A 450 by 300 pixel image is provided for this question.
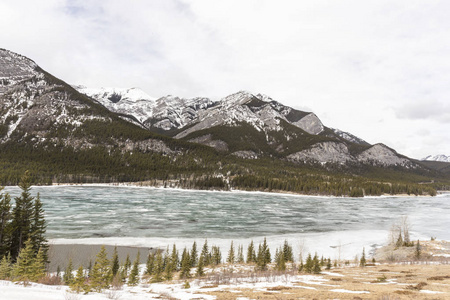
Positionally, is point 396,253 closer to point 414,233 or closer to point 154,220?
point 414,233

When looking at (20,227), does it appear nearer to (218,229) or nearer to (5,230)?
(5,230)

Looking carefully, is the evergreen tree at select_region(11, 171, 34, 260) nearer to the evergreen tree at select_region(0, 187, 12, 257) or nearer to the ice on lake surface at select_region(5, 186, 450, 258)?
the evergreen tree at select_region(0, 187, 12, 257)

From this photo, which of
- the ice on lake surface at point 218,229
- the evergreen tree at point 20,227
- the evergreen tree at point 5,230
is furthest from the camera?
the ice on lake surface at point 218,229

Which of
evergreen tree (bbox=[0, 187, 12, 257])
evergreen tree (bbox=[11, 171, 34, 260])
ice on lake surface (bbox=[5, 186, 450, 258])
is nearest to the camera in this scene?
evergreen tree (bbox=[0, 187, 12, 257])

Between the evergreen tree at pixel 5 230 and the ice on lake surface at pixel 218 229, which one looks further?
the ice on lake surface at pixel 218 229

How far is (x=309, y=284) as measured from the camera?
831 inches

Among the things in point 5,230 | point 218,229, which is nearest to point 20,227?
point 5,230

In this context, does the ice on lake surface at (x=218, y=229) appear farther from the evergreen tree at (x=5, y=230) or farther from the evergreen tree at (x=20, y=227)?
the evergreen tree at (x=5, y=230)

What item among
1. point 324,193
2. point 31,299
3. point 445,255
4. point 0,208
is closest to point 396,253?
point 445,255

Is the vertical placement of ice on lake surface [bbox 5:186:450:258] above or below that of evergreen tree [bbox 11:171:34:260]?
below

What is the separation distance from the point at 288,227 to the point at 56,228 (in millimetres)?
51125

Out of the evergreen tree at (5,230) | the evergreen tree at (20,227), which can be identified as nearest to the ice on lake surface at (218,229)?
the evergreen tree at (20,227)

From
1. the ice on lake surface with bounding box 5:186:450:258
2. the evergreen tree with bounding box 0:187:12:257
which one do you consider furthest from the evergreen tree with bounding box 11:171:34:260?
the ice on lake surface with bounding box 5:186:450:258

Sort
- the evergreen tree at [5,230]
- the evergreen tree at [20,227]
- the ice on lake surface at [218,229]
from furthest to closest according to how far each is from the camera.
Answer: the ice on lake surface at [218,229], the evergreen tree at [20,227], the evergreen tree at [5,230]
